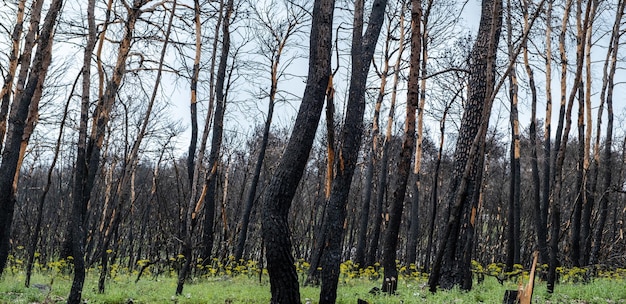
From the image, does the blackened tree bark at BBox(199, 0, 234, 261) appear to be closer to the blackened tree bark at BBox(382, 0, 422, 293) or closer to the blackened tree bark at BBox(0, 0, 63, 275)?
the blackened tree bark at BBox(0, 0, 63, 275)

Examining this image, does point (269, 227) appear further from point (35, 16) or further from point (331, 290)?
point (35, 16)

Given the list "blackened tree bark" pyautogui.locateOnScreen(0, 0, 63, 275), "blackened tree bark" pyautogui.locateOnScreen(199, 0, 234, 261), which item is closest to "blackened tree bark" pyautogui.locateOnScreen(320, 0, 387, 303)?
"blackened tree bark" pyautogui.locateOnScreen(0, 0, 63, 275)

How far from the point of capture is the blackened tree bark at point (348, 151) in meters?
6.30

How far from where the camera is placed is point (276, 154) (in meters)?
21.2

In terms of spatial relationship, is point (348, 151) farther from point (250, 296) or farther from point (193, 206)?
point (193, 206)

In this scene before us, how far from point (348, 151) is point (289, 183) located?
1.60m

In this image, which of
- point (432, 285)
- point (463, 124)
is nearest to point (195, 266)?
point (432, 285)

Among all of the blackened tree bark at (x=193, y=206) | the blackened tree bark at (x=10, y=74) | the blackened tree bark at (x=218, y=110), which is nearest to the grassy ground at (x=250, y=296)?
the blackened tree bark at (x=193, y=206)

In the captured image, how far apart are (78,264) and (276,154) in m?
15.2

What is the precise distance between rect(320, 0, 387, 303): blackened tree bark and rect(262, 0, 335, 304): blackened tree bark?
1.12 metres

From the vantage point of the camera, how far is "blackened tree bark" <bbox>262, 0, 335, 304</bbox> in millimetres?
5062

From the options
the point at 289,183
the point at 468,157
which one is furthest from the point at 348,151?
the point at 468,157

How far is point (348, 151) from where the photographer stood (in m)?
6.55

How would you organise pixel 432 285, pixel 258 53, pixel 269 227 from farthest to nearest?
pixel 258 53, pixel 432 285, pixel 269 227
